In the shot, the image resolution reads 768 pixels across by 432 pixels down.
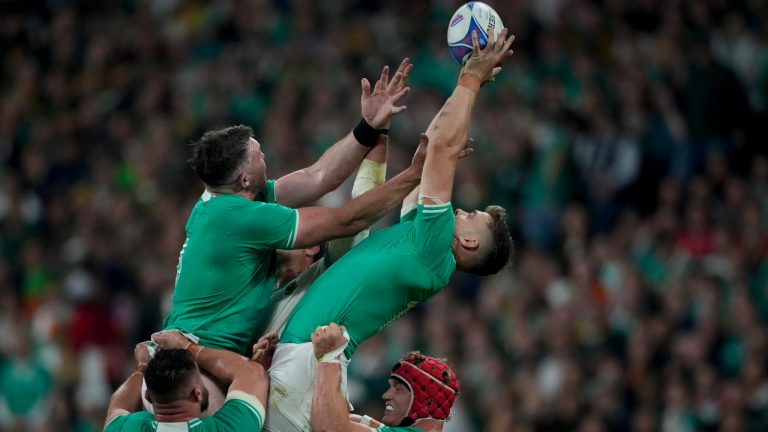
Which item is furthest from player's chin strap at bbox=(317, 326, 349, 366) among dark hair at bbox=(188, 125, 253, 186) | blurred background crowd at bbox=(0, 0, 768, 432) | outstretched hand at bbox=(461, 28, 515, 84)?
blurred background crowd at bbox=(0, 0, 768, 432)

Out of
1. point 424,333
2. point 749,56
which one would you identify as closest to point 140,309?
point 424,333

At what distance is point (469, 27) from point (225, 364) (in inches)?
76.5

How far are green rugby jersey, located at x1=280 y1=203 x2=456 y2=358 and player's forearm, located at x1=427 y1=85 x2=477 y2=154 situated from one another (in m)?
0.28

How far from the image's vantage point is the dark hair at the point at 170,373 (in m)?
5.52

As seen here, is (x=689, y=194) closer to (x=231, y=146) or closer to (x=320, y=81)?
(x=320, y=81)

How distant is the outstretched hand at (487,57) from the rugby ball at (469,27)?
3 cm

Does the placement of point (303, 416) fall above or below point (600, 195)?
above

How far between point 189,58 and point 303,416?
1018 centimetres

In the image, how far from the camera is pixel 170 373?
552cm

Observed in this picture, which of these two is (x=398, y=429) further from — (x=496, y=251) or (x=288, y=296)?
(x=496, y=251)

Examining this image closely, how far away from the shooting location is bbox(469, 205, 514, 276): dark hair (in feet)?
19.6

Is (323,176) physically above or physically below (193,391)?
above

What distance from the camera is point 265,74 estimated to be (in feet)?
47.9

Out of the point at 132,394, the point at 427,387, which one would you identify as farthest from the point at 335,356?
the point at 132,394
